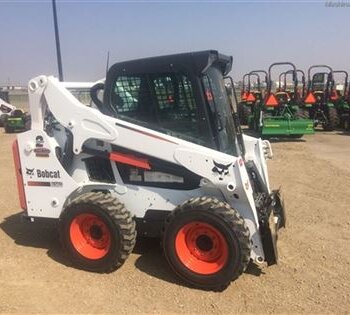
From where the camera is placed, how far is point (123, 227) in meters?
4.77

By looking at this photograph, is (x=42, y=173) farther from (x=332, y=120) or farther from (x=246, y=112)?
(x=246, y=112)

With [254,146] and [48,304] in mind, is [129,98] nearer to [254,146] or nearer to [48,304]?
[254,146]

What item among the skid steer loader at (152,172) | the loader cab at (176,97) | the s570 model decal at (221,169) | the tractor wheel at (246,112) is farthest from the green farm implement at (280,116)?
the s570 model decal at (221,169)

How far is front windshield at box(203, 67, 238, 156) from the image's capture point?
4.82 m

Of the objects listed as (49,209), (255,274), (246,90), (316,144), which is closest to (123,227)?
(49,209)

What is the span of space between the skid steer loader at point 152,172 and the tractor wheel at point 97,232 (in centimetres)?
1

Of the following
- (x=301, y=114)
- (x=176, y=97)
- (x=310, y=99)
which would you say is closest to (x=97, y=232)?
(x=176, y=97)

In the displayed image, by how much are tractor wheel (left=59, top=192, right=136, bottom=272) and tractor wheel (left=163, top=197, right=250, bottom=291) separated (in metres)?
0.45

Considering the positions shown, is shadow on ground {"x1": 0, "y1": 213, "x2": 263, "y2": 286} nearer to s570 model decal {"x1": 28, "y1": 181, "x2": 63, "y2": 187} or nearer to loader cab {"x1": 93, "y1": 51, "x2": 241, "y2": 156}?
s570 model decal {"x1": 28, "y1": 181, "x2": 63, "y2": 187}

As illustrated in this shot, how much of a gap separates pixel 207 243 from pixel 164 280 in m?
0.56

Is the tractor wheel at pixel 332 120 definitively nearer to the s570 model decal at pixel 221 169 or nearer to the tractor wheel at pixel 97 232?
the s570 model decal at pixel 221 169

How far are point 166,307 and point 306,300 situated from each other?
4.10 ft

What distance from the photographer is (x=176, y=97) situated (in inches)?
192

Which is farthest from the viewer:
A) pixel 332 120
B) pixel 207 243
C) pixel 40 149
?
pixel 332 120
